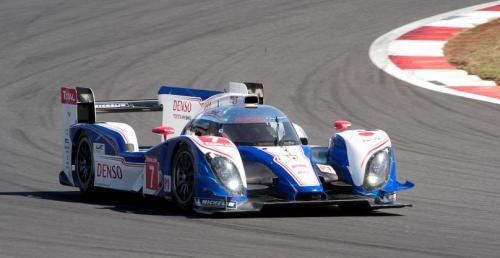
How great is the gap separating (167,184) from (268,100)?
7991 millimetres

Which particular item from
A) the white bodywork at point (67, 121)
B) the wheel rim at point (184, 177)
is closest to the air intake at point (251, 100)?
the wheel rim at point (184, 177)

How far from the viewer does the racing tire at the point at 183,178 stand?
1120 cm

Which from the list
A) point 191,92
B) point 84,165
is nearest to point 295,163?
point 84,165

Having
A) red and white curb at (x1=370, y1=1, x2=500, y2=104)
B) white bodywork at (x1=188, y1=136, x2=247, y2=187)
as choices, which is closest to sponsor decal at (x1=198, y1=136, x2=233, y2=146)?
white bodywork at (x1=188, y1=136, x2=247, y2=187)

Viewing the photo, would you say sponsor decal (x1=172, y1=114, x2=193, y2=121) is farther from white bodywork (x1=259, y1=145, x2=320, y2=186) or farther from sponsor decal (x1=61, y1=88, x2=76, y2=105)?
white bodywork (x1=259, y1=145, x2=320, y2=186)

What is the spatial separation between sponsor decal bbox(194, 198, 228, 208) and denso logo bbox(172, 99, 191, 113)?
3478mm

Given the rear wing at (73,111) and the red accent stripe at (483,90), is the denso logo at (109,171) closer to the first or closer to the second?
the rear wing at (73,111)

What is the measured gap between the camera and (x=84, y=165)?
13180 millimetres

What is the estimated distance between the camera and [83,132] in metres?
13.2

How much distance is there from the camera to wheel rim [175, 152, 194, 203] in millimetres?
11219

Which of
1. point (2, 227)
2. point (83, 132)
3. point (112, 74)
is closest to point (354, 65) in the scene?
point (112, 74)

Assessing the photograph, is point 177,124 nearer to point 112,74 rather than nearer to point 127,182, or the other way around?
point 127,182

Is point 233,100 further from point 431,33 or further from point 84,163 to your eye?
point 431,33

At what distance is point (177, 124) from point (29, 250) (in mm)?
5669
